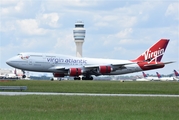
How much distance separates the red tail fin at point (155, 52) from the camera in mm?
91250

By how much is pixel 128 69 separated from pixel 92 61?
715 centimetres

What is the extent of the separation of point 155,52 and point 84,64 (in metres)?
13.5

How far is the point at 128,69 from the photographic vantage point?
91.4m

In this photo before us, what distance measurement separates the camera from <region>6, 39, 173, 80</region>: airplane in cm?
8112

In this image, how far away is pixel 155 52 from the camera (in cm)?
9131

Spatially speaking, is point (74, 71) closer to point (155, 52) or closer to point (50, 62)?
point (50, 62)
